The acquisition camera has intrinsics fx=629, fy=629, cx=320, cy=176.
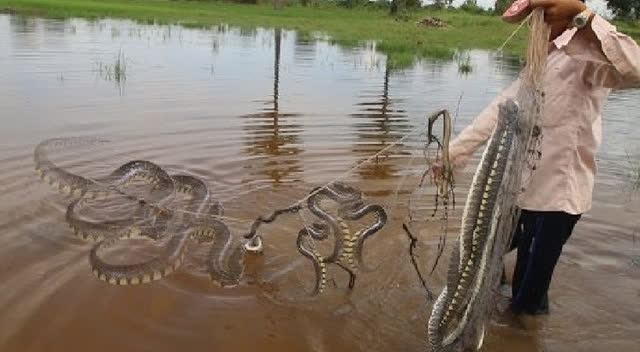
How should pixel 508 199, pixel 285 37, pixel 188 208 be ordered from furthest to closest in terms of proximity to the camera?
pixel 285 37 → pixel 188 208 → pixel 508 199

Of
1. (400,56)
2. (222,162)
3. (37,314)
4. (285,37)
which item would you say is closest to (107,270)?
(37,314)

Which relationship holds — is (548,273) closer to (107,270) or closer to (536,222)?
(536,222)

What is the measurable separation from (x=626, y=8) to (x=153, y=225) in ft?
167

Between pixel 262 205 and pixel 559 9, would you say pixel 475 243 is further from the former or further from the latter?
pixel 262 205

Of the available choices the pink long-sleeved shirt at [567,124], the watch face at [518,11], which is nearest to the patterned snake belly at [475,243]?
the watch face at [518,11]

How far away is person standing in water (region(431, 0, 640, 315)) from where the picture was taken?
3.32 metres

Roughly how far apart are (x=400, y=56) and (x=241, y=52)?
5402 mm

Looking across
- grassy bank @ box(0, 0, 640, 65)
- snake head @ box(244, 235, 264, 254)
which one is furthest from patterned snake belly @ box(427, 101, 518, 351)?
grassy bank @ box(0, 0, 640, 65)

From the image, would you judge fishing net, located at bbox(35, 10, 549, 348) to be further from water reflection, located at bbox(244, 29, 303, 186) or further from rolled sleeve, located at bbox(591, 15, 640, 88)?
water reflection, located at bbox(244, 29, 303, 186)

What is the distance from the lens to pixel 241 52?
21203mm

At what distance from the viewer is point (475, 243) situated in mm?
3076

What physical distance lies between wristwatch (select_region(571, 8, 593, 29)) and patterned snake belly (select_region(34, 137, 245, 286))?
119 inches

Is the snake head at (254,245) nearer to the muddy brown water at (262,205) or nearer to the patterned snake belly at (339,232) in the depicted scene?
the muddy brown water at (262,205)

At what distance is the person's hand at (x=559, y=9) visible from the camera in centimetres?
317
